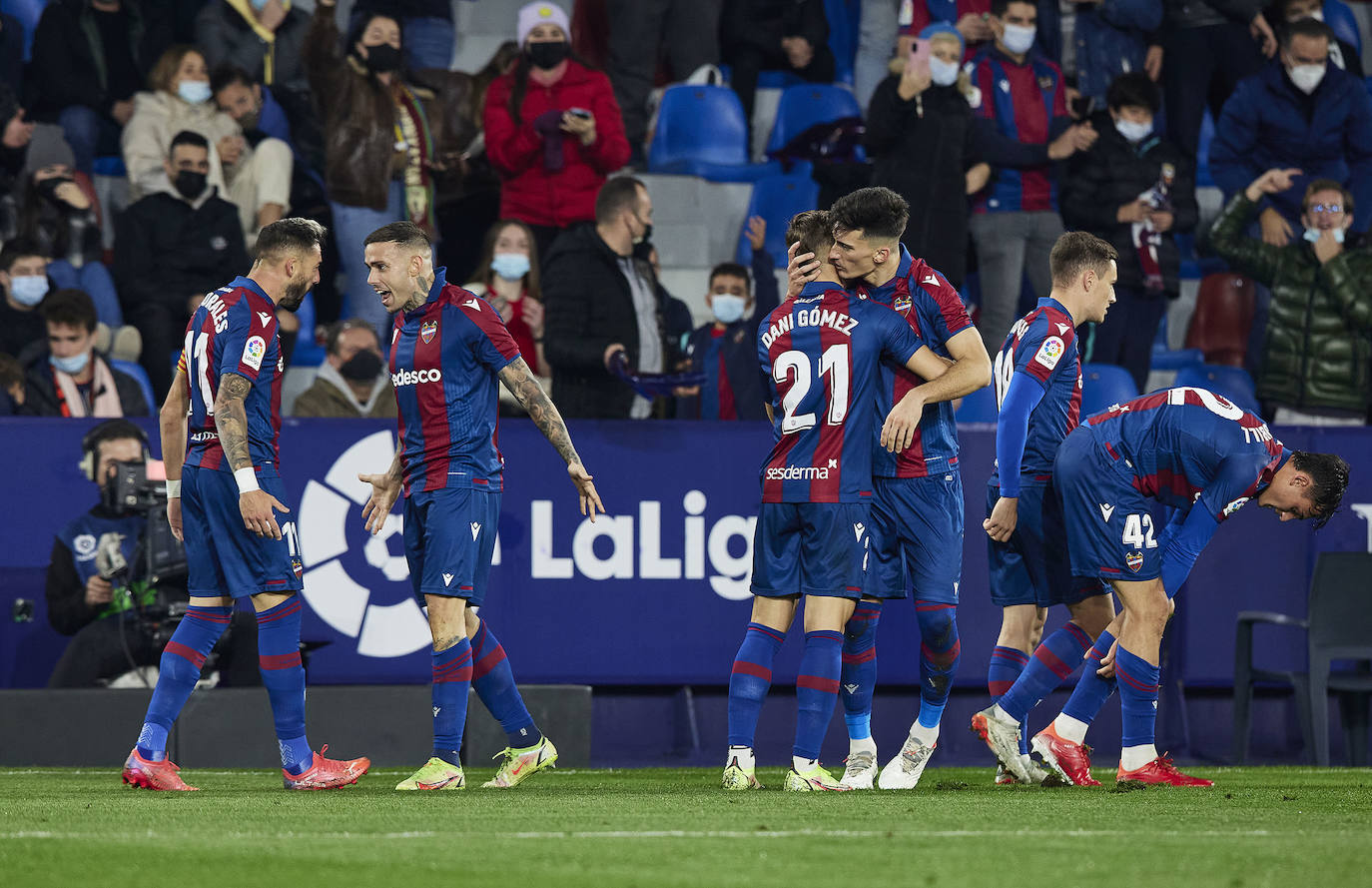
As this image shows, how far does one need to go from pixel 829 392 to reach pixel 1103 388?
5443 millimetres

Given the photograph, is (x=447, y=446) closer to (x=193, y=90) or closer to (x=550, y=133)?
(x=550, y=133)

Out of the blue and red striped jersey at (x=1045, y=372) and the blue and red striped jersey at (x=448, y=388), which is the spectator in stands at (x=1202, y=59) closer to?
the blue and red striped jersey at (x=1045, y=372)

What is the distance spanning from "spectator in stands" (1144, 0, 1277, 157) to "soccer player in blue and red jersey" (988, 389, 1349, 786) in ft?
22.5

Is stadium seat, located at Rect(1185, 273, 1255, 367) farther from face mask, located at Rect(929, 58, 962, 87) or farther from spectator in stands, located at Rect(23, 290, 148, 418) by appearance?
spectator in stands, located at Rect(23, 290, 148, 418)

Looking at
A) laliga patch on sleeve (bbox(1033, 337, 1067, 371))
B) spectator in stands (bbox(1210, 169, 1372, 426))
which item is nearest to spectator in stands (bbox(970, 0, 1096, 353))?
spectator in stands (bbox(1210, 169, 1372, 426))

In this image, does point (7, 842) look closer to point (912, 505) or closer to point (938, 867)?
point (938, 867)

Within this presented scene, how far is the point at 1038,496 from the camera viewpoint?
7.23m

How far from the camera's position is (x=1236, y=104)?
503 inches

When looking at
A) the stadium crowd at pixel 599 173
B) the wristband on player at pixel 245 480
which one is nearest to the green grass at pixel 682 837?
the wristband on player at pixel 245 480

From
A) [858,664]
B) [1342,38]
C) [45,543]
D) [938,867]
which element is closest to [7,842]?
[938,867]

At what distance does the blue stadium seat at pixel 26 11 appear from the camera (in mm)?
12914

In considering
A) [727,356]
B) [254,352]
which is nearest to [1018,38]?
[727,356]

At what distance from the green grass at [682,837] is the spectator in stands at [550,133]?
228 inches

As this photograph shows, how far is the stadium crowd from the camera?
10727 mm
